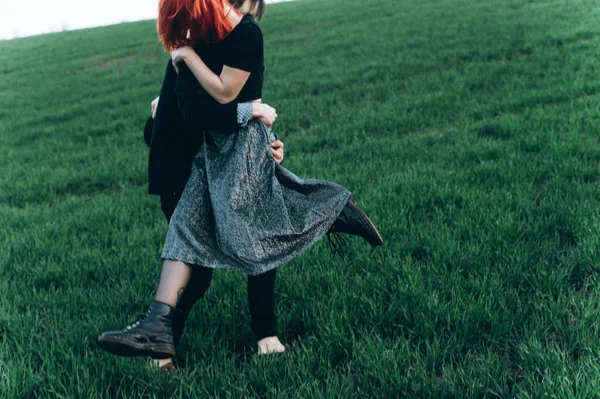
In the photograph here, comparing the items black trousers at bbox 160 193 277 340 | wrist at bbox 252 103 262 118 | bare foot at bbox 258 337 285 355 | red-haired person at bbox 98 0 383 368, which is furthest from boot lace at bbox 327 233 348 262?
wrist at bbox 252 103 262 118

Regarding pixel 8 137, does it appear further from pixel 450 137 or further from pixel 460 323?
pixel 460 323

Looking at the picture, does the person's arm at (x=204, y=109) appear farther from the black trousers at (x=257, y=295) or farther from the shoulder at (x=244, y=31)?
the black trousers at (x=257, y=295)

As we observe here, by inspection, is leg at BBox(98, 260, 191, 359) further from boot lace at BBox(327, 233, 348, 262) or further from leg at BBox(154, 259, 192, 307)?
boot lace at BBox(327, 233, 348, 262)

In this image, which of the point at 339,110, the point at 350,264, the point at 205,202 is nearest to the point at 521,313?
the point at 350,264

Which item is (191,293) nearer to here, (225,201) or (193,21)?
(225,201)

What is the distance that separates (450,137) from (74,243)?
159 inches

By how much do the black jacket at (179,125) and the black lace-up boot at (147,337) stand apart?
0.56 metres

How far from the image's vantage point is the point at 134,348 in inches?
75.8

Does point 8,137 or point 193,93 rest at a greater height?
point 193,93

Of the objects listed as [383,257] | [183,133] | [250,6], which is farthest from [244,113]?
[383,257]

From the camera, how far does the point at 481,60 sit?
10.1 meters

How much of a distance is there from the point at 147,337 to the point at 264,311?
1.88 feet

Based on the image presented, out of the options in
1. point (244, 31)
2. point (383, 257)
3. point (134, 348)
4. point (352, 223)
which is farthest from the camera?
point (383, 257)

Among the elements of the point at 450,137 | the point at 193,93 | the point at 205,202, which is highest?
the point at 193,93
